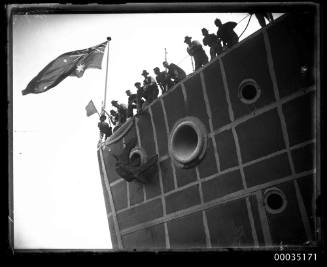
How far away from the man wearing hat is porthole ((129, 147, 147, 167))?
2.45 metres

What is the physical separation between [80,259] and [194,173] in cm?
294

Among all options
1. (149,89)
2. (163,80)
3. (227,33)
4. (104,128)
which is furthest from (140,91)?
(227,33)

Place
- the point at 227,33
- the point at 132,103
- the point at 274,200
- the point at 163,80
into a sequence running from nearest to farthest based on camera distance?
1. the point at 274,200
2. the point at 227,33
3. the point at 163,80
4. the point at 132,103

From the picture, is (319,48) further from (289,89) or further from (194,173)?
(194,173)

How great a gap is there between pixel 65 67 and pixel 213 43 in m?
3.15

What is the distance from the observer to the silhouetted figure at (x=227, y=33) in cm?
763

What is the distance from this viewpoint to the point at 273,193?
7117 mm

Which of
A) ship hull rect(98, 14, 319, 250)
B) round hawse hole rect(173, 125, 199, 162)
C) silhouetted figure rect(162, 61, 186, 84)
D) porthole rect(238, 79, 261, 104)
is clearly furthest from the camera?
silhouetted figure rect(162, 61, 186, 84)

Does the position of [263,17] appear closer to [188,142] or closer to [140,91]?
[188,142]

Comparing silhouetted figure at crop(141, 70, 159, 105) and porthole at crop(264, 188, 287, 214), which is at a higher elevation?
silhouetted figure at crop(141, 70, 159, 105)

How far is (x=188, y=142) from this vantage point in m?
8.84

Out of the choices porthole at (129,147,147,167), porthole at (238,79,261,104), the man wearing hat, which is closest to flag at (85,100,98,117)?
porthole at (129,147,147,167)

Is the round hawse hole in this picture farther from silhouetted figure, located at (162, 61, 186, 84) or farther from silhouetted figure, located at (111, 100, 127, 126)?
silhouetted figure, located at (111, 100, 127, 126)

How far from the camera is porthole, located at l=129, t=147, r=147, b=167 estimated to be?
9633mm
